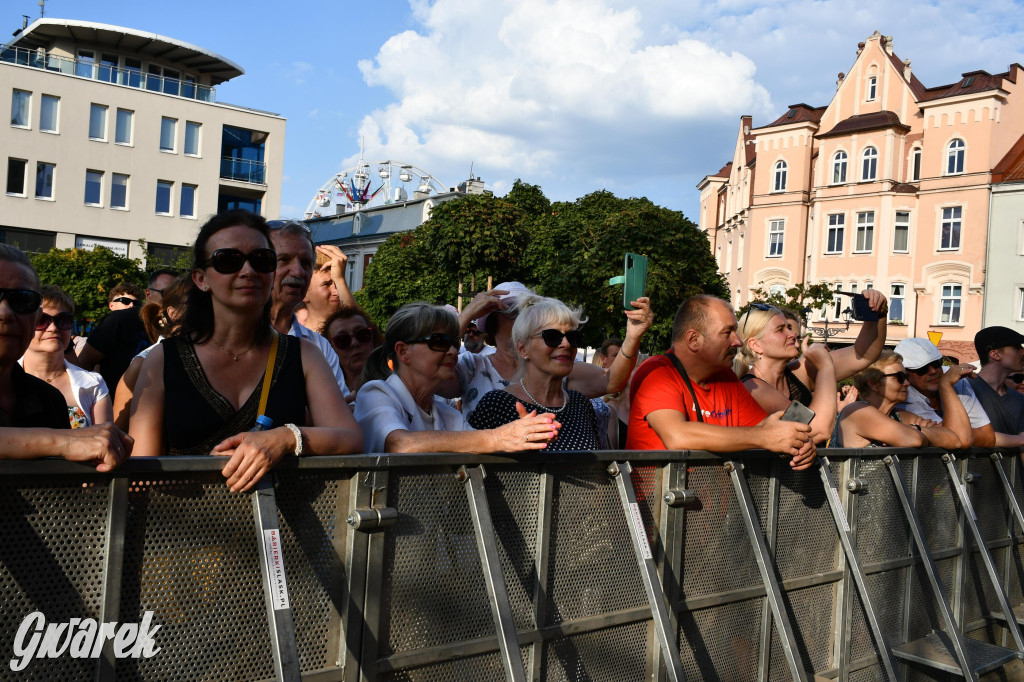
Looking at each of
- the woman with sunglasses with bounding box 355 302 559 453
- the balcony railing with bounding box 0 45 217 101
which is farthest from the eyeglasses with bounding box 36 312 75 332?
the balcony railing with bounding box 0 45 217 101

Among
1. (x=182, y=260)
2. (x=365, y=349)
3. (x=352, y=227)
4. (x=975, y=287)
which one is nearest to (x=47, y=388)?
(x=365, y=349)

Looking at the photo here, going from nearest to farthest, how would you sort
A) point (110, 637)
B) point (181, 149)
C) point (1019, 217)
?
1. point (110, 637)
2. point (1019, 217)
3. point (181, 149)

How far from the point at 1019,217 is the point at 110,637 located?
155 ft

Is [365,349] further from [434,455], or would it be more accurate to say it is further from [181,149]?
[181,149]

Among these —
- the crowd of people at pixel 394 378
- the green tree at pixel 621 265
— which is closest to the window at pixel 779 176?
the green tree at pixel 621 265

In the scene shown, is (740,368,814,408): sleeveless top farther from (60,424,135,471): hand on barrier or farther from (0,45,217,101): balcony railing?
(0,45,217,101): balcony railing

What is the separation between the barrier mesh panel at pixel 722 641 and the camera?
12.8 ft

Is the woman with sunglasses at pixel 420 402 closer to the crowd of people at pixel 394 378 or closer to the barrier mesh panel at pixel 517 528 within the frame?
the crowd of people at pixel 394 378

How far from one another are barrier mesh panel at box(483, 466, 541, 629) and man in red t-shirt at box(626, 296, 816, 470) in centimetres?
102

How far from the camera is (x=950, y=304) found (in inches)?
1773

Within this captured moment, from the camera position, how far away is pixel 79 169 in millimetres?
45031

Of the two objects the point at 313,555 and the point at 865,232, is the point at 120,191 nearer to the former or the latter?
the point at 865,232

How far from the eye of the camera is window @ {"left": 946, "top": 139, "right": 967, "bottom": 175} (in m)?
44.9

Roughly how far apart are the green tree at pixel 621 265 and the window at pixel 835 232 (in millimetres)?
16488
